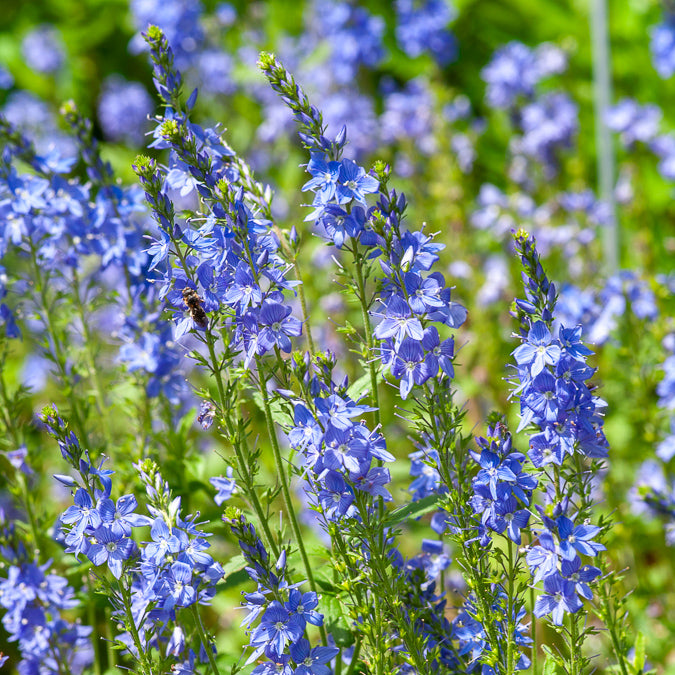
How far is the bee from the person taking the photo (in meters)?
2.11

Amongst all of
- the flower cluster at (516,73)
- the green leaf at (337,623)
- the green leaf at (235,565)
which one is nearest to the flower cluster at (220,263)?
the green leaf at (235,565)

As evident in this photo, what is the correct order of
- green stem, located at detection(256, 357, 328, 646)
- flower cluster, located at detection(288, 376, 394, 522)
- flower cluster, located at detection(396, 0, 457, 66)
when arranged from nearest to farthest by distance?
flower cluster, located at detection(288, 376, 394, 522) → green stem, located at detection(256, 357, 328, 646) → flower cluster, located at detection(396, 0, 457, 66)

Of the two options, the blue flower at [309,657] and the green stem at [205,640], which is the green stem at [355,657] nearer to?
the blue flower at [309,657]

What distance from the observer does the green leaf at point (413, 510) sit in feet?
7.31

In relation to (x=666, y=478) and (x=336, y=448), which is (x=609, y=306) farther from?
→ (x=336, y=448)

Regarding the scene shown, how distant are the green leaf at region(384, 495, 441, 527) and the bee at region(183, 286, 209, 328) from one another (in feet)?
2.37

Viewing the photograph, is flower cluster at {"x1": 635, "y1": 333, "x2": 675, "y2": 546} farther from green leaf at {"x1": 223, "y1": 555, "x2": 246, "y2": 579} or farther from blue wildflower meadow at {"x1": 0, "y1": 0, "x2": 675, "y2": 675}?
green leaf at {"x1": 223, "y1": 555, "x2": 246, "y2": 579}

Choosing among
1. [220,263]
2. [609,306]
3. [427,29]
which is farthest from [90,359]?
[427,29]

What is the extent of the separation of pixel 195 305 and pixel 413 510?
87cm

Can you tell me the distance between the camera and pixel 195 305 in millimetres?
2121

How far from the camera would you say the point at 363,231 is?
6.91 ft

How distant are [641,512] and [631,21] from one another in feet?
19.3

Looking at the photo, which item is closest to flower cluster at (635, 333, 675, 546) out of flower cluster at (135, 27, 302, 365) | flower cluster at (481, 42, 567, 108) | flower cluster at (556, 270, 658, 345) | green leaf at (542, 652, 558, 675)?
flower cluster at (556, 270, 658, 345)

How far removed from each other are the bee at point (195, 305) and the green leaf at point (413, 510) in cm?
72
